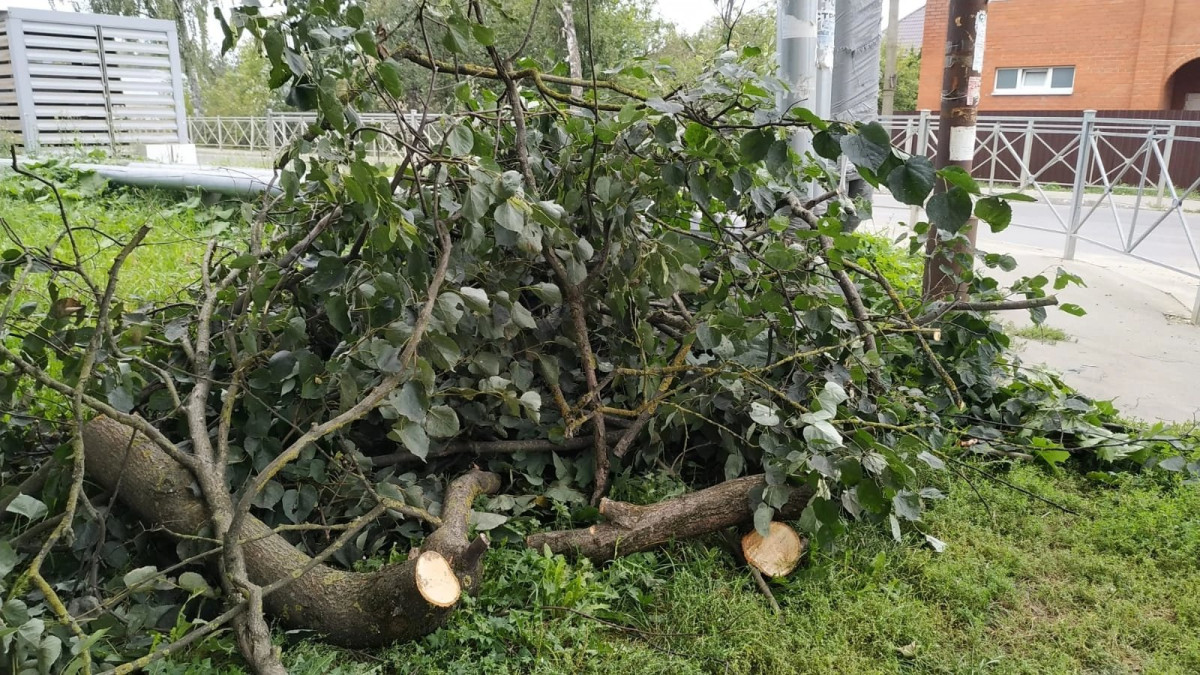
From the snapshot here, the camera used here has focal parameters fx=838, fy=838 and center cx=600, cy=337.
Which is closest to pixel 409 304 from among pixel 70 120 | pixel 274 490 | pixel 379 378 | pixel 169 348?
pixel 379 378

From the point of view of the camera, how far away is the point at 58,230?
20.8ft

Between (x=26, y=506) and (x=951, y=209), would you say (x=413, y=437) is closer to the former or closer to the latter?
(x=26, y=506)

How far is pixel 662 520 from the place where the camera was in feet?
8.99

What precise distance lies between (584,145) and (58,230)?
206 inches

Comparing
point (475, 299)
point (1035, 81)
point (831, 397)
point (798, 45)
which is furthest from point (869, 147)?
point (1035, 81)

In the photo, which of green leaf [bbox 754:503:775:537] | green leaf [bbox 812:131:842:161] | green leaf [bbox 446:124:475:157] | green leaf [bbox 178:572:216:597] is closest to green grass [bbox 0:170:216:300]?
green leaf [bbox 446:124:475:157]

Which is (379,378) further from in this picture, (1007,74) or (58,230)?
(1007,74)

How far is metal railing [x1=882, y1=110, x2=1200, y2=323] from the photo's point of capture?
802cm

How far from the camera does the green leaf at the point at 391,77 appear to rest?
2246 mm

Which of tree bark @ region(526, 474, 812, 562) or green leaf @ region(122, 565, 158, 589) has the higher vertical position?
green leaf @ region(122, 565, 158, 589)

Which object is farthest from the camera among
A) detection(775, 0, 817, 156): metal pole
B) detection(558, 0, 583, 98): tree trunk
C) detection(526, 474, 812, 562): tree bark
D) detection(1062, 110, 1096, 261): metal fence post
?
detection(1062, 110, 1096, 261): metal fence post

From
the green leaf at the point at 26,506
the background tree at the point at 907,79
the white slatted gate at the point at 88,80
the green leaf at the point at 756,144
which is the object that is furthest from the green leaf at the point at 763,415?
the background tree at the point at 907,79

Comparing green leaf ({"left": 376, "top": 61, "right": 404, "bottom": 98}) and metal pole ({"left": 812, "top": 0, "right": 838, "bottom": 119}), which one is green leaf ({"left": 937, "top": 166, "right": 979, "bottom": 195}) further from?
metal pole ({"left": 812, "top": 0, "right": 838, "bottom": 119})

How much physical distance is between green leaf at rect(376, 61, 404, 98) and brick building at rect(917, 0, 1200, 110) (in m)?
23.6
